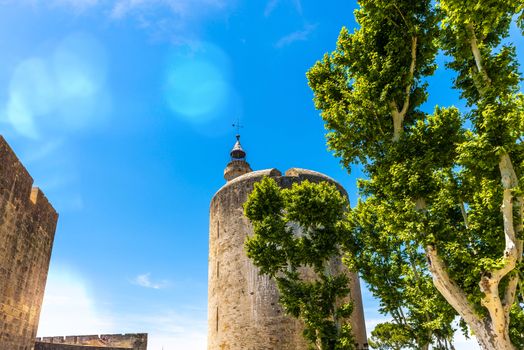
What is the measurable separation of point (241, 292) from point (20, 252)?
9.96 metres

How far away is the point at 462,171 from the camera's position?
32.4 feet

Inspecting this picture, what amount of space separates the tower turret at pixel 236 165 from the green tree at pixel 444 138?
Result: 53.7 ft

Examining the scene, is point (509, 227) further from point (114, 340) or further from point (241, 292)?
point (114, 340)

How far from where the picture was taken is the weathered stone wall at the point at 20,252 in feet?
35.1

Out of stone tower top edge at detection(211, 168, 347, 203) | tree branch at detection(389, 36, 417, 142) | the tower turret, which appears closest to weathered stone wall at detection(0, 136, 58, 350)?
stone tower top edge at detection(211, 168, 347, 203)

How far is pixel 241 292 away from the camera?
18.5 meters

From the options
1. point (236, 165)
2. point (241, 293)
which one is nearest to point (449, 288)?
point (241, 293)

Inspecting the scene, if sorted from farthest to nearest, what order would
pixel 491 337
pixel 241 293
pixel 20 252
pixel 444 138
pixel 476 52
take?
pixel 241 293
pixel 20 252
pixel 444 138
pixel 476 52
pixel 491 337

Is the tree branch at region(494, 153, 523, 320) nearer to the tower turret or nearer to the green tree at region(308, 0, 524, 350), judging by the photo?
the green tree at region(308, 0, 524, 350)

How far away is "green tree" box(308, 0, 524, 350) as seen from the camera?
8.01 metres

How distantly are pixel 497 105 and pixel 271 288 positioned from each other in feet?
42.5

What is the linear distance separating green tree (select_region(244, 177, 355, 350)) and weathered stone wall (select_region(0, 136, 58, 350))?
7540 mm

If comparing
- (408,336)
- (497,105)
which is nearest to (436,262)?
(497,105)

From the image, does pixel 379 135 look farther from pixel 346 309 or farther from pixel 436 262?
pixel 346 309
